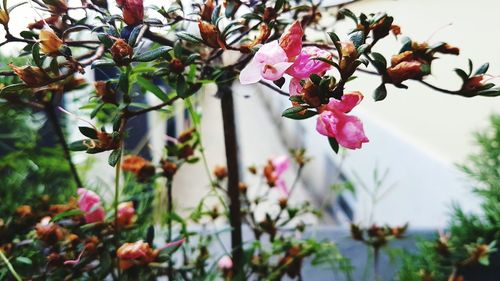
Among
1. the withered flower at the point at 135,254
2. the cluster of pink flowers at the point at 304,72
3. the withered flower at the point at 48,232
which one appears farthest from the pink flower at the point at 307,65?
the withered flower at the point at 48,232

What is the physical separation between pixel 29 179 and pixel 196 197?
1110 millimetres

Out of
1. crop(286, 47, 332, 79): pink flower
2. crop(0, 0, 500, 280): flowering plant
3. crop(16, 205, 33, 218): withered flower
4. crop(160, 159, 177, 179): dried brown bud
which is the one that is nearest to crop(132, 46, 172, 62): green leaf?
crop(0, 0, 500, 280): flowering plant

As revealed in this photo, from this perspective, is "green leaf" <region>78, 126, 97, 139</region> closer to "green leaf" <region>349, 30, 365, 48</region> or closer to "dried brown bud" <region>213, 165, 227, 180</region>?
"green leaf" <region>349, 30, 365, 48</region>

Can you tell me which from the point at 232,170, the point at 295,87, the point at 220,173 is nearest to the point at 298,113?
the point at 295,87

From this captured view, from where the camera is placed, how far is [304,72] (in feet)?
1.01

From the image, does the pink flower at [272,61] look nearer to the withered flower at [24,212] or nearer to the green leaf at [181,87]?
the green leaf at [181,87]

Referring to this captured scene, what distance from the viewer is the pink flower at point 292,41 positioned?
302 millimetres

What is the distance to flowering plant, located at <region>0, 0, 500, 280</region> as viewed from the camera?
12.0 inches

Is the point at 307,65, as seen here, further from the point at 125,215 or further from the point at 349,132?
the point at 125,215

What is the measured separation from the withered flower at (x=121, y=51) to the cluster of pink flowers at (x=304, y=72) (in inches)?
3.5

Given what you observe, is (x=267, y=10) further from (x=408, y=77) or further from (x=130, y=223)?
(x=130, y=223)

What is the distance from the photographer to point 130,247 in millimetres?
422

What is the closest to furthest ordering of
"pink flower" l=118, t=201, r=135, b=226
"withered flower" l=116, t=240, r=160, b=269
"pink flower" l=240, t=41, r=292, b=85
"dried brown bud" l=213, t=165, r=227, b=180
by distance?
"pink flower" l=240, t=41, r=292, b=85 < "withered flower" l=116, t=240, r=160, b=269 < "pink flower" l=118, t=201, r=135, b=226 < "dried brown bud" l=213, t=165, r=227, b=180

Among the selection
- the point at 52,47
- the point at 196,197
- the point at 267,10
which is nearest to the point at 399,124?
the point at 196,197
